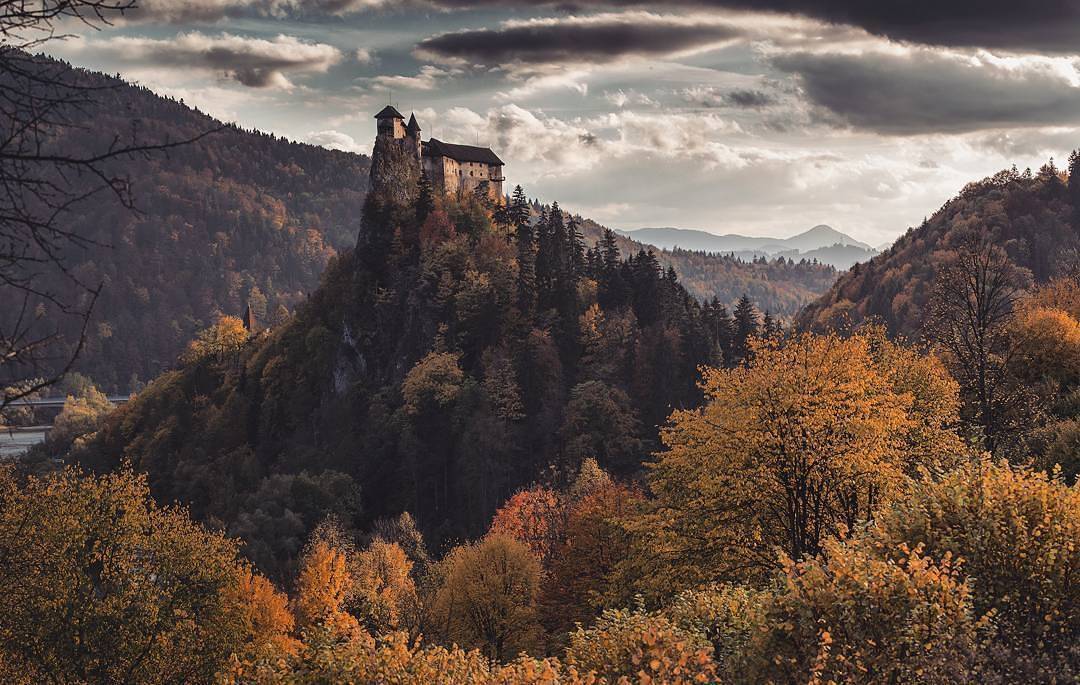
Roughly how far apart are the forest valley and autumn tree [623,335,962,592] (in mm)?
116

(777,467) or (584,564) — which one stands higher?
(777,467)

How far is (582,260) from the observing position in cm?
10838

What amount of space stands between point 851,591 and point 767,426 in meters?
12.2

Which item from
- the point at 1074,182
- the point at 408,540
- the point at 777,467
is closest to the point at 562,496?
the point at 408,540

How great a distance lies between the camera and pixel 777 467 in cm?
2714

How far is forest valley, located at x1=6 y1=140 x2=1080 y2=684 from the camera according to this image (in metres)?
16.0

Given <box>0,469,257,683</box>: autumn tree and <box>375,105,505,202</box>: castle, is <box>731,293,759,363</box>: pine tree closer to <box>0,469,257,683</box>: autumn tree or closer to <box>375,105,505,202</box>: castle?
<box>375,105,505,202</box>: castle

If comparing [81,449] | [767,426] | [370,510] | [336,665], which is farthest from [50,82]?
[81,449]

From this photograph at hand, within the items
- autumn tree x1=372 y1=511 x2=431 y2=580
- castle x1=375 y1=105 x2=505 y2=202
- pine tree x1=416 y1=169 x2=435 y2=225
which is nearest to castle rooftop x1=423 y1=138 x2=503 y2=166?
castle x1=375 y1=105 x2=505 y2=202

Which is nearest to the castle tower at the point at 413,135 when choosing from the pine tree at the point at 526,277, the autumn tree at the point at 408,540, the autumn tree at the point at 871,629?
the pine tree at the point at 526,277

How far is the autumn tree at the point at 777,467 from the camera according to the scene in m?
26.5

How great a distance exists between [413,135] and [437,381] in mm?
50321

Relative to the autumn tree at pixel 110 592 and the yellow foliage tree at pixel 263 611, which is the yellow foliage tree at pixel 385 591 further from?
the autumn tree at pixel 110 592

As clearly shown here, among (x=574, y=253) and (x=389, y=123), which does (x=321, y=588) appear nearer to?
(x=574, y=253)
